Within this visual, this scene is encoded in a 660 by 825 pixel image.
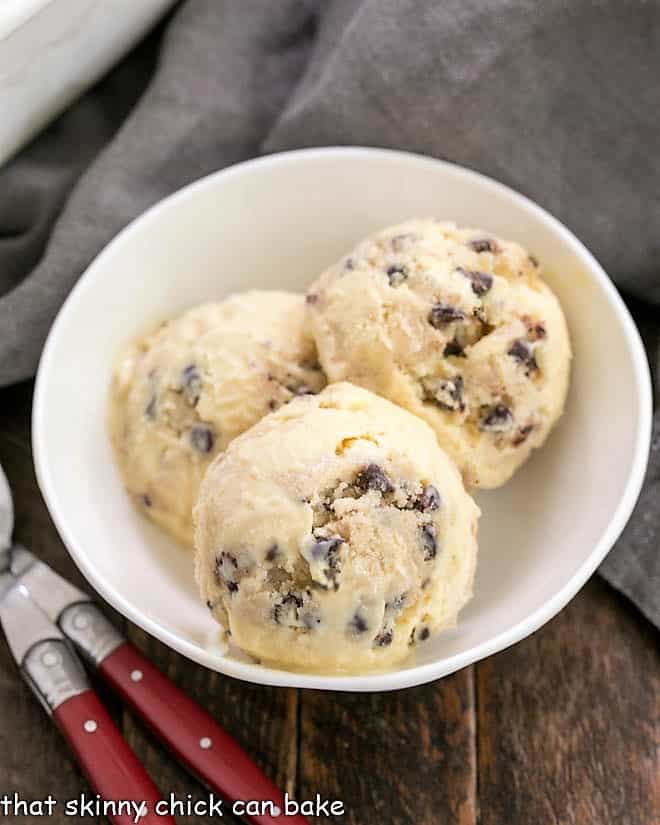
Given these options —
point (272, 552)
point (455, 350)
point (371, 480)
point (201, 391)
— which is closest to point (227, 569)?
point (272, 552)

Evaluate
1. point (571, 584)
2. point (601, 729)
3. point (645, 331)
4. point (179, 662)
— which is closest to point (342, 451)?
point (571, 584)

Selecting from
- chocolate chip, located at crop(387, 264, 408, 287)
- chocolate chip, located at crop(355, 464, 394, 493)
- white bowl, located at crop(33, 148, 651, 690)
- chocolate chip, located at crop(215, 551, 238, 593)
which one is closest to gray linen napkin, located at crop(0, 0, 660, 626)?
white bowl, located at crop(33, 148, 651, 690)

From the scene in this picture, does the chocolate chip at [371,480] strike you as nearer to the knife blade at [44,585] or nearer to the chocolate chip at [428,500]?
the chocolate chip at [428,500]

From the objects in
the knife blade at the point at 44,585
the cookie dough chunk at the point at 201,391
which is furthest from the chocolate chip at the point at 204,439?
the knife blade at the point at 44,585

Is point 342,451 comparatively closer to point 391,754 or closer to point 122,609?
point 122,609

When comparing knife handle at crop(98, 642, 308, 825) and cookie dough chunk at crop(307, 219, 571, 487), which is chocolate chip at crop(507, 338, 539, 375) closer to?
cookie dough chunk at crop(307, 219, 571, 487)

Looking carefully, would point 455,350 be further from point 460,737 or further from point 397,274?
point 460,737
